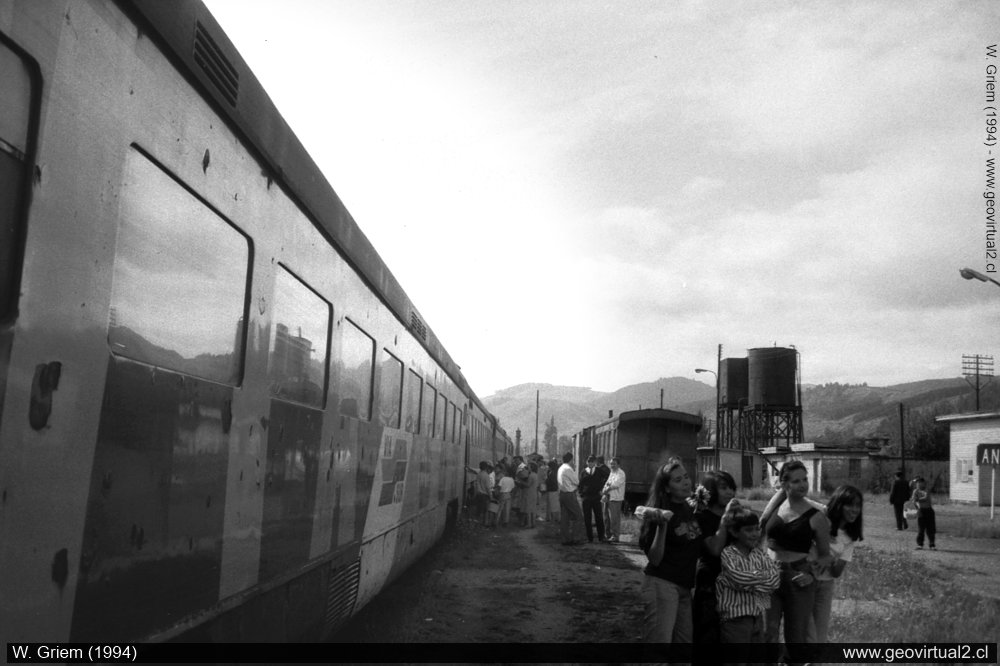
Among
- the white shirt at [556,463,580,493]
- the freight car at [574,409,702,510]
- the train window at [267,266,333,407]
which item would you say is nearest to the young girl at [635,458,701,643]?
the train window at [267,266,333,407]

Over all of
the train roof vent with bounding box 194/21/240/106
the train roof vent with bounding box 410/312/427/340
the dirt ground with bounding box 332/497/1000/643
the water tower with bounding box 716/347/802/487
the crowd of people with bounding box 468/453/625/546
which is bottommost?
the dirt ground with bounding box 332/497/1000/643

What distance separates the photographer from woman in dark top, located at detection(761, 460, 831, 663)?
18.4 ft

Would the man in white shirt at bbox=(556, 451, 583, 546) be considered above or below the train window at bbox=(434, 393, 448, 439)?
below

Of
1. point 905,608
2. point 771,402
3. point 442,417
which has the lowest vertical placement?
point 905,608

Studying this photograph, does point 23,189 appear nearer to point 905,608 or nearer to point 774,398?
point 905,608

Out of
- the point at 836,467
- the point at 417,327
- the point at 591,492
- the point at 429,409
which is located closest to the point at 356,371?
the point at 417,327

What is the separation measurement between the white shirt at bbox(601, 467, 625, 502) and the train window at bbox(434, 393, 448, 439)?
12.7ft

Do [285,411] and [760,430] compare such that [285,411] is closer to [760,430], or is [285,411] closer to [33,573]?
[33,573]

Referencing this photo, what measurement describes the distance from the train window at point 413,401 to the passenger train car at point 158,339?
323 cm

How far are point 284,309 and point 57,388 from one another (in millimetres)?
2093

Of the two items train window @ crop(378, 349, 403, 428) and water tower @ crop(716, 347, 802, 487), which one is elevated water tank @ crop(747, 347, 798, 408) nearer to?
water tower @ crop(716, 347, 802, 487)

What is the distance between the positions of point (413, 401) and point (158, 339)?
6.21 metres

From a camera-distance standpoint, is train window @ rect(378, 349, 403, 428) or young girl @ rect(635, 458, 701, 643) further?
train window @ rect(378, 349, 403, 428)

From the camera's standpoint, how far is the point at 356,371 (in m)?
6.23
